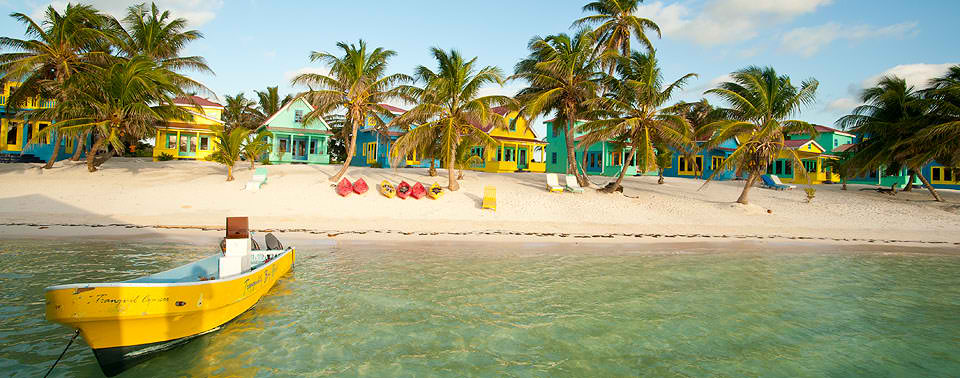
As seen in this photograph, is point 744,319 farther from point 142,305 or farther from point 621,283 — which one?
point 142,305

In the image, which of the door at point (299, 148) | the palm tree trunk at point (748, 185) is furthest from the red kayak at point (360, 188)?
the palm tree trunk at point (748, 185)

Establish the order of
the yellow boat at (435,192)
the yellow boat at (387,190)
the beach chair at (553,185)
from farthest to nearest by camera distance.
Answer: the beach chair at (553,185) < the yellow boat at (435,192) < the yellow boat at (387,190)

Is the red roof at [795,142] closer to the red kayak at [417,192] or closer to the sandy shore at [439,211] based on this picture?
the sandy shore at [439,211]

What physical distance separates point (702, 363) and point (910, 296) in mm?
6539

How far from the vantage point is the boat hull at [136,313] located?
4113 millimetres

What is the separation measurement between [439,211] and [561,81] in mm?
9001

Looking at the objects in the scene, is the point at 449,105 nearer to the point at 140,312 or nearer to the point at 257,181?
the point at 257,181

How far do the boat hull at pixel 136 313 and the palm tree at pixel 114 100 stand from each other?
62.9 ft

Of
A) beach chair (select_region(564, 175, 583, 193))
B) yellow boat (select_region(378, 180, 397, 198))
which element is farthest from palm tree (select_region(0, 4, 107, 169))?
beach chair (select_region(564, 175, 583, 193))

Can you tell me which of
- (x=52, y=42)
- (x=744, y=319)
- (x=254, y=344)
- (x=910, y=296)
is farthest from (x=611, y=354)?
(x=52, y=42)

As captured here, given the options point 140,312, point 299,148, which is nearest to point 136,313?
point 140,312

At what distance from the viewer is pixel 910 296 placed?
28.3 ft

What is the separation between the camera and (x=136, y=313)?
14.6 feet

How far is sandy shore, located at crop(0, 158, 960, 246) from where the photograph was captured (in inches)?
581
